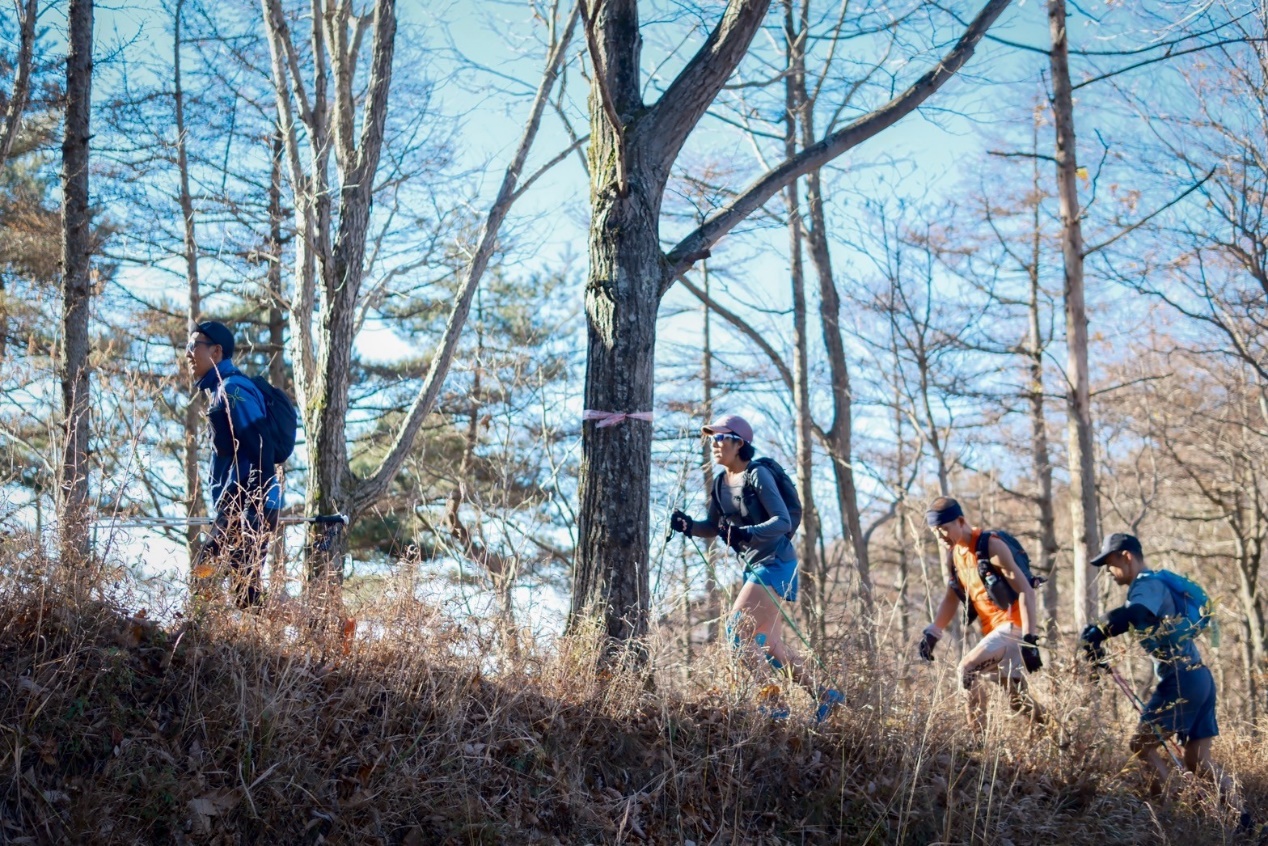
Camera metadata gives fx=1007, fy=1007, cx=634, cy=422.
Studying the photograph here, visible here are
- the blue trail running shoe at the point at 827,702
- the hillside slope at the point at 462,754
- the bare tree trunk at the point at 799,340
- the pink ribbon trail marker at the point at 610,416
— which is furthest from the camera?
the bare tree trunk at the point at 799,340

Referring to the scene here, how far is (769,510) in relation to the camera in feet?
19.0

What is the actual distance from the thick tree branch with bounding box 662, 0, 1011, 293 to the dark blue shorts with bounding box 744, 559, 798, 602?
1750 millimetres

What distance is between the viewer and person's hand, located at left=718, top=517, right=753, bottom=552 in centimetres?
574

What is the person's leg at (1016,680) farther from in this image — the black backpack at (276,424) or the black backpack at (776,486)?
the black backpack at (276,424)

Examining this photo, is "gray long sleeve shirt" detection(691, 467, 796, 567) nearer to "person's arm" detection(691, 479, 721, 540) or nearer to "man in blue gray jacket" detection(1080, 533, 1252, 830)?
"person's arm" detection(691, 479, 721, 540)

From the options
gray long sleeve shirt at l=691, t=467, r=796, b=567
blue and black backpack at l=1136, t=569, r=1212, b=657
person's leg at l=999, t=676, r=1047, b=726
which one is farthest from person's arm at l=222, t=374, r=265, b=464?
blue and black backpack at l=1136, t=569, r=1212, b=657

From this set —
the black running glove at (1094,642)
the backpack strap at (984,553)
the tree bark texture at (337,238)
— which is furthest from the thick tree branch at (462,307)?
the black running glove at (1094,642)

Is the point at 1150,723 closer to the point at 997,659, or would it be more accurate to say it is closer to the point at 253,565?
the point at 997,659

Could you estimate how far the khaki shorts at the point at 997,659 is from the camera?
6.09m

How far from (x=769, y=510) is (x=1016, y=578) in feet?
5.79

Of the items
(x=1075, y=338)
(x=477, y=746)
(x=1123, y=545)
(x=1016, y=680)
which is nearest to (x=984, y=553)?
(x=1016, y=680)

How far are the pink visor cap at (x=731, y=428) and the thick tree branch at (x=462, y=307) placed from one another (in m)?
3.04

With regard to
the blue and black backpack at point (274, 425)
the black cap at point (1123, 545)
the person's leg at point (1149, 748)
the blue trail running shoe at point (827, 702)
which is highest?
the blue and black backpack at point (274, 425)

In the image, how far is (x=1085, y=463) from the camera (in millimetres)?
9648
